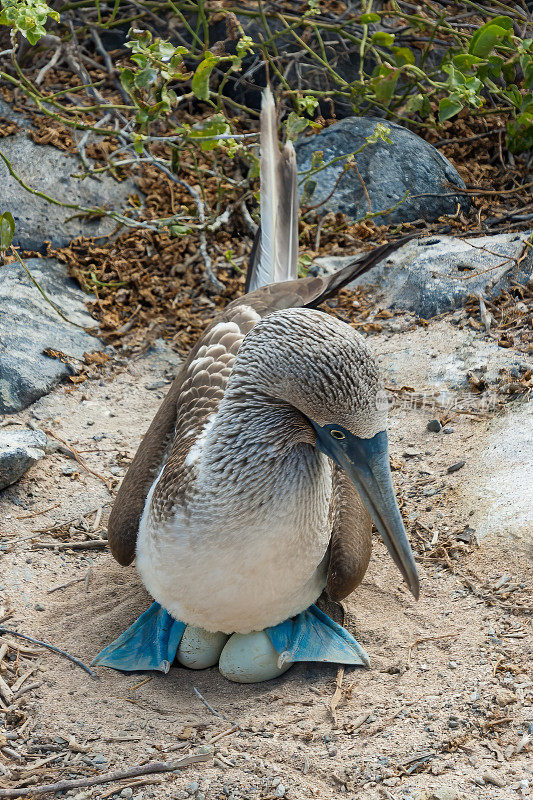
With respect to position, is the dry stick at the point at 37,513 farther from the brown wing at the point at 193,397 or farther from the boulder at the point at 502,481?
the boulder at the point at 502,481

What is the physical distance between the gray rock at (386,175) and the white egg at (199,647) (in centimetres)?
360

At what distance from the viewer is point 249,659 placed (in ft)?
11.9

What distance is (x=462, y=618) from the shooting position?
12.4ft

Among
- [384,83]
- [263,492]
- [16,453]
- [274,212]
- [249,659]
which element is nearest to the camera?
[263,492]

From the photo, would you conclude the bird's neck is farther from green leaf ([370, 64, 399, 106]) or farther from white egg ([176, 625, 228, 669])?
green leaf ([370, 64, 399, 106])

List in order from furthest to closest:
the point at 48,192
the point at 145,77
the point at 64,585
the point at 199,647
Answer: the point at 48,192
the point at 145,77
the point at 64,585
the point at 199,647

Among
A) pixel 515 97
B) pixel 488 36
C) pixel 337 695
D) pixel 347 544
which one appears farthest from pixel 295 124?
pixel 337 695

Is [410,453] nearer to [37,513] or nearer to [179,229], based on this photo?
[37,513]

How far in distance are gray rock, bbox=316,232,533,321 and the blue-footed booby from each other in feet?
5.00

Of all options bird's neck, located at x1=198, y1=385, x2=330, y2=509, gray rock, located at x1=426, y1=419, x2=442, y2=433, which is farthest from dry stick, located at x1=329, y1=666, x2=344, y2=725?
gray rock, located at x1=426, y1=419, x2=442, y2=433

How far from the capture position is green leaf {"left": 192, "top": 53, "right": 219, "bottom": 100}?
17.3 feet

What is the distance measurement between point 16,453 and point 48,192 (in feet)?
8.25

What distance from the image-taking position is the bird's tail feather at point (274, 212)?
492 centimetres

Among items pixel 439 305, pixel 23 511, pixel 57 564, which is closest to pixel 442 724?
pixel 57 564
